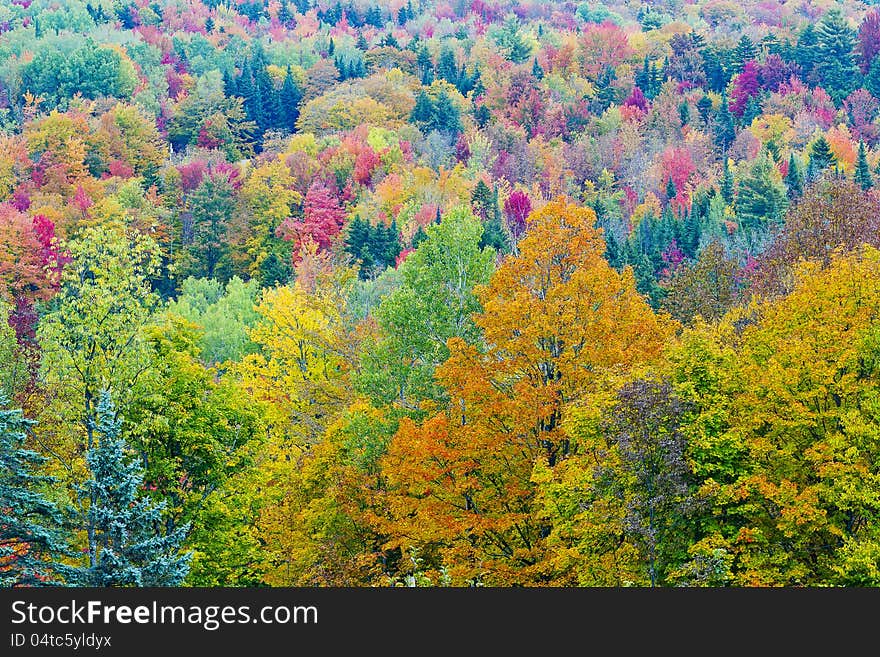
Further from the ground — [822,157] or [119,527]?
[822,157]

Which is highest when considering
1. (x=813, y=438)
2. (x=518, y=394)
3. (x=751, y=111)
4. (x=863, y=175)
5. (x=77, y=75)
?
(x=77, y=75)

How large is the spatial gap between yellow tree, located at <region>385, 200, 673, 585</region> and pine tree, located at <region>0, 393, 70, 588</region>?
915 centimetres

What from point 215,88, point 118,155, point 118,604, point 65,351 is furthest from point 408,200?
point 118,604

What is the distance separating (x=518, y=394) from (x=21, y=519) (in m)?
12.6

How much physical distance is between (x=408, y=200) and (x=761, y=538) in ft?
284

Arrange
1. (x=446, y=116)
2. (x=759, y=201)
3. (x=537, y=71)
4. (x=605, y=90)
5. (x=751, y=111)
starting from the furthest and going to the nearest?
(x=537, y=71), (x=605, y=90), (x=446, y=116), (x=751, y=111), (x=759, y=201)

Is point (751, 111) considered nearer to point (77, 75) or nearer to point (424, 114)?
point (424, 114)

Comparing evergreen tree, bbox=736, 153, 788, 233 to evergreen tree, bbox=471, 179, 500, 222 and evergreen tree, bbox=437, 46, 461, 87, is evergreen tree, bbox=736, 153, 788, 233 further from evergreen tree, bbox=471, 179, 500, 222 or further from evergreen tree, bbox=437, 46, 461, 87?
evergreen tree, bbox=437, 46, 461, 87

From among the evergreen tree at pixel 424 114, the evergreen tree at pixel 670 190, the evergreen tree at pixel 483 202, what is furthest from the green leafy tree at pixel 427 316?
the evergreen tree at pixel 424 114

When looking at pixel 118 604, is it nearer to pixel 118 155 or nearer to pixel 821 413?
pixel 821 413

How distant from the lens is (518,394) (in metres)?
32.2

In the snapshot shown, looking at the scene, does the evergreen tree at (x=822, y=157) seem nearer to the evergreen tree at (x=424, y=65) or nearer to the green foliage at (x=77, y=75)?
the evergreen tree at (x=424, y=65)

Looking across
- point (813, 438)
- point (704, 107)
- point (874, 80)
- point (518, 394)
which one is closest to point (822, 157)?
point (704, 107)

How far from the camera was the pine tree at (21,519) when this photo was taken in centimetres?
2614
